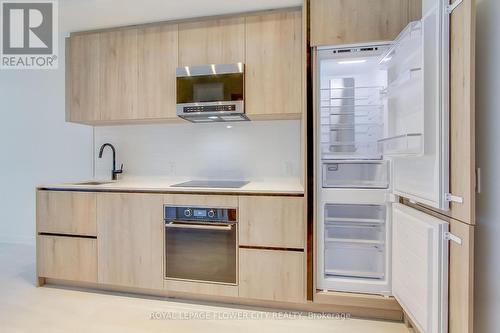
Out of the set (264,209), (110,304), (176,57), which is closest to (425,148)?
(264,209)

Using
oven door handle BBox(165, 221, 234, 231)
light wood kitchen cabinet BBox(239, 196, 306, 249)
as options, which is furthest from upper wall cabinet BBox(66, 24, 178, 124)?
light wood kitchen cabinet BBox(239, 196, 306, 249)

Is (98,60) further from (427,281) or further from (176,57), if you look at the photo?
(427,281)

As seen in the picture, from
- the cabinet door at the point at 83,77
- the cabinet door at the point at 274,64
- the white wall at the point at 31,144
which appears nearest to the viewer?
the cabinet door at the point at 274,64

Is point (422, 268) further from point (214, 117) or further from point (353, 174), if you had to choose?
point (214, 117)

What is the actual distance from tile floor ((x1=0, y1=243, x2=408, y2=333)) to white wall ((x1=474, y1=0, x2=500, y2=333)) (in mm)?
788

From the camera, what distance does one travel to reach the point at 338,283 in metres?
1.98

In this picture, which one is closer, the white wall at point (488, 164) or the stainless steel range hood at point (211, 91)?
the white wall at point (488, 164)

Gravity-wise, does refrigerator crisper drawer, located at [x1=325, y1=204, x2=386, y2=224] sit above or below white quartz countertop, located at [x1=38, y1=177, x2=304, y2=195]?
below

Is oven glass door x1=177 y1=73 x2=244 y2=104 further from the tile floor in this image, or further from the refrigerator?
the tile floor

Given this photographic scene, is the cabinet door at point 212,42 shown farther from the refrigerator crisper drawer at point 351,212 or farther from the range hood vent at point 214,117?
the refrigerator crisper drawer at point 351,212

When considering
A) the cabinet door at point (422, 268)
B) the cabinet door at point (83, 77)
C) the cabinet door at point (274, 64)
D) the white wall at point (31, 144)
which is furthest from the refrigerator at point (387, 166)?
the white wall at point (31, 144)

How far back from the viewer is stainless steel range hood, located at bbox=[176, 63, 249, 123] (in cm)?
224

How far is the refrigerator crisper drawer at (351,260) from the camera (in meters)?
2.05

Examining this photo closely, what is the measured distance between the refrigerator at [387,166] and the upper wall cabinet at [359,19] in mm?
60
